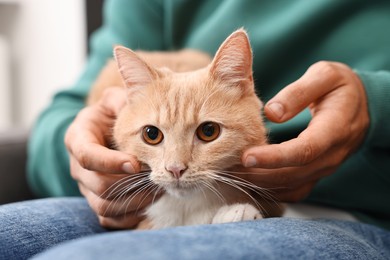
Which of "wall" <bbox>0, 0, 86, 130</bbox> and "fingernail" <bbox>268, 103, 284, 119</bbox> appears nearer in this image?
"fingernail" <bbox>268, 103, 284, 119</bbox>

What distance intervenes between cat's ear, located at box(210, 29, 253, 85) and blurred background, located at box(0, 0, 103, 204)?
1.72 m

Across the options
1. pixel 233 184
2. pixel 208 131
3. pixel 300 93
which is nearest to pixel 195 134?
pixel 208 131

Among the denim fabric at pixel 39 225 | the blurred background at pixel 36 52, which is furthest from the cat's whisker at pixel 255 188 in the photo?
the blurred background at pixel 36 52

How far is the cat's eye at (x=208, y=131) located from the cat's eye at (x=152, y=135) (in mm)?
86

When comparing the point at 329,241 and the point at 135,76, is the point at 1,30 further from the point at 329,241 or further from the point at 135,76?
the point at 329,241

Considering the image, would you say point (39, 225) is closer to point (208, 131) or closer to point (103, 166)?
point (103, 166)

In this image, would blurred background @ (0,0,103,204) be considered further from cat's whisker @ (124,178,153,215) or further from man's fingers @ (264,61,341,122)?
man's fingers @ (264,61,341,122)

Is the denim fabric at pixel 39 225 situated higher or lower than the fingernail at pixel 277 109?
lower

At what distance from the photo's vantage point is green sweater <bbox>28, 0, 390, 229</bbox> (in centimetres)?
127

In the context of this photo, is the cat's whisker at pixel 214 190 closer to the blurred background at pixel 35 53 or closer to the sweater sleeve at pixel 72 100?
the sweater sleeve at pixel 72 100

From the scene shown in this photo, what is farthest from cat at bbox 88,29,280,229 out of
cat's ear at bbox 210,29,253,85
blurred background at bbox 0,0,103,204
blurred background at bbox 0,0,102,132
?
blurred background at bbox 0,0,102,132

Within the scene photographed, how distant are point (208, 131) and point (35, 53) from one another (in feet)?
8.60

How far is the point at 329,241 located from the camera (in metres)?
0.88

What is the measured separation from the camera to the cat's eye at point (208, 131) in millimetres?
1008
